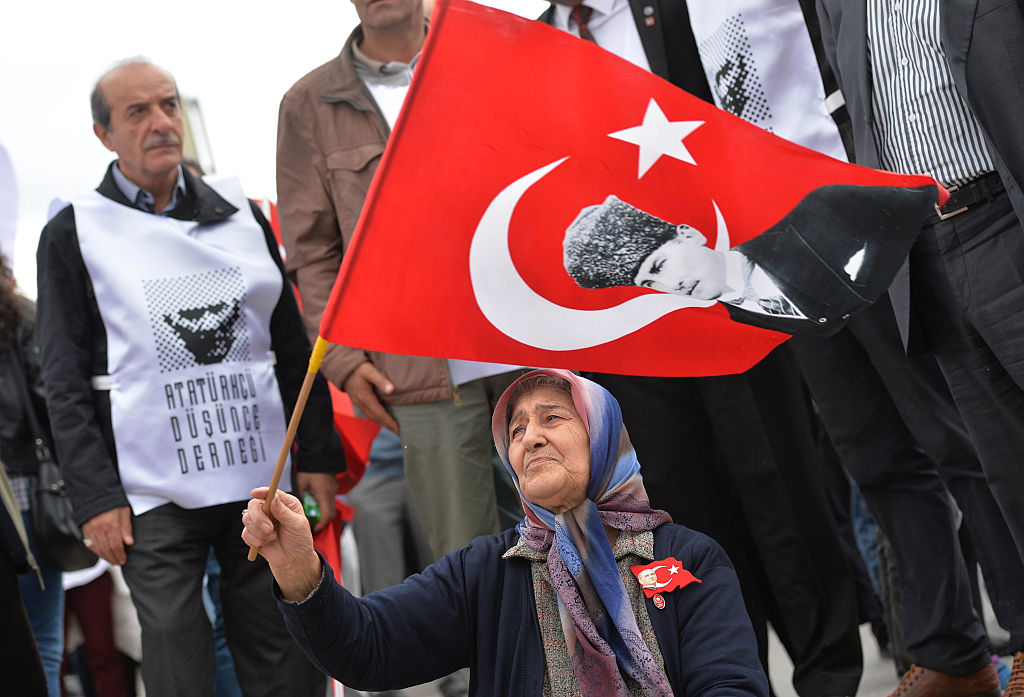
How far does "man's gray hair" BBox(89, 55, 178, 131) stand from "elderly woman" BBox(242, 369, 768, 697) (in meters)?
2.13

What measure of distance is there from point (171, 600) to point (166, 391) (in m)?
0.67

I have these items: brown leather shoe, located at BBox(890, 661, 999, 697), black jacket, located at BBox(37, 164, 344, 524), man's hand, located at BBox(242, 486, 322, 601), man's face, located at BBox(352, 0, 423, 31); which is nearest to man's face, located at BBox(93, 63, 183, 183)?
black jacket, located at BBox(37, 164, 344, 524)

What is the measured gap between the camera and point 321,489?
4.07 meters

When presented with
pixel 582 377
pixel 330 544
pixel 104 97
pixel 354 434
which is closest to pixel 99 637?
pixel 354 434

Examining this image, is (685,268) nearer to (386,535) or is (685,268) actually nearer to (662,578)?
(662,578)

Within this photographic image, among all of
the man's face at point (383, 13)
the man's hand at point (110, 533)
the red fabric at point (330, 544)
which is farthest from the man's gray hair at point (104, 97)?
the red fabric at point (330, 544)

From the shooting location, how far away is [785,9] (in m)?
3.68

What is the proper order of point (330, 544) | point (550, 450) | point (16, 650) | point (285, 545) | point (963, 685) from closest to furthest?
point (285, 545) → point (550, 450) → point (16, 650) → point (963, 685) → point (330, 544)

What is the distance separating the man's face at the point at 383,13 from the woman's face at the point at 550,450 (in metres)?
1.87

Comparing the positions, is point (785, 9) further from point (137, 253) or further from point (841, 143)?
point (137, 253)

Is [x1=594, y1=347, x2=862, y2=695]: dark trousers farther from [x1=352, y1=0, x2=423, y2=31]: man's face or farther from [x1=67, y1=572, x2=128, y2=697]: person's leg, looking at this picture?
[x1=67, y1=572, x2=128, y2=697]: person's leg

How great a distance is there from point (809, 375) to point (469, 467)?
1.17 meters

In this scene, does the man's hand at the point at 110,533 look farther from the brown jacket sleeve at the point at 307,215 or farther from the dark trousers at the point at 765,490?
the dark trousers at the point at 765,490

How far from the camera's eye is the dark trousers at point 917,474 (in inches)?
139
